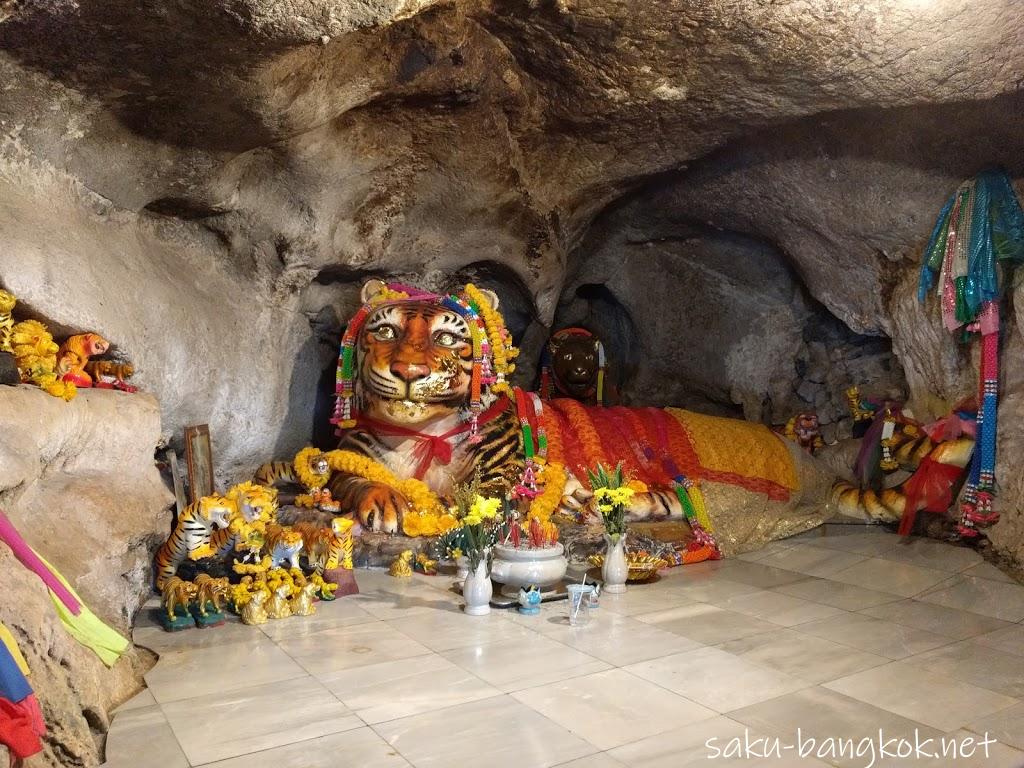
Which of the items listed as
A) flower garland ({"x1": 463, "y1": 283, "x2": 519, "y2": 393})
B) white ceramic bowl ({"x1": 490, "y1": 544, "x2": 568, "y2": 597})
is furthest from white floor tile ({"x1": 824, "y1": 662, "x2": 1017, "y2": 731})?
flower garland ({"x1": 463, "y1": 283, "x2": 519, "y2": 393})

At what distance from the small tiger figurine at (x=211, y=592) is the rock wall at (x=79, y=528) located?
0.28 metres

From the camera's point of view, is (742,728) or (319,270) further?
(319,270)

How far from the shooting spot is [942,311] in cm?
589

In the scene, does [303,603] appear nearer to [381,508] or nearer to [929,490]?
[381,508]

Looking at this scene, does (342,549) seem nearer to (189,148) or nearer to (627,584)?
(627,584)

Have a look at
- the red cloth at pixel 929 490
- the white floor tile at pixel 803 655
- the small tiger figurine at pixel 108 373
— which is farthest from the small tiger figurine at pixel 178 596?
the red cloth at pixel 929 490

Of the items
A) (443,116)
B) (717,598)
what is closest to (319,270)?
(443,116)

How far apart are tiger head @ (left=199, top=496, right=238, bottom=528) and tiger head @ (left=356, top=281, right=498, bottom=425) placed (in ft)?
→ 6.16

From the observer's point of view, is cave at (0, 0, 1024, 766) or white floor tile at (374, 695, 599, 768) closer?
white floor tile at (374, 695, 599, 768)

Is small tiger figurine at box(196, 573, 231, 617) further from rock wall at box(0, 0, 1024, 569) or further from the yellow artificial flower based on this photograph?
rock wall at box(0, 0, 1024, 569)

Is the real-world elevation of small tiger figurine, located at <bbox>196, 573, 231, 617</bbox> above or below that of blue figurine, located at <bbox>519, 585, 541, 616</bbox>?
above

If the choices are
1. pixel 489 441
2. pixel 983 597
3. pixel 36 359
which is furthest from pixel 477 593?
pixel 983 597

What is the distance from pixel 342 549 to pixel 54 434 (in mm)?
1599

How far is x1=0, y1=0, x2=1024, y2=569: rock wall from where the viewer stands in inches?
167
